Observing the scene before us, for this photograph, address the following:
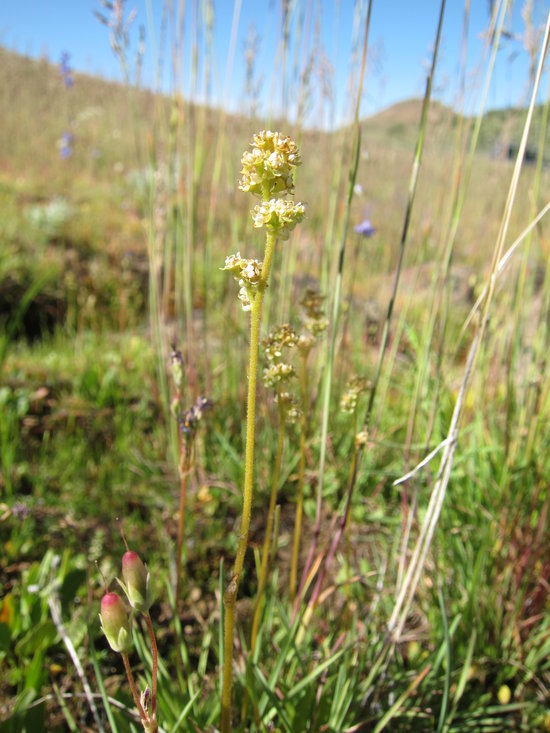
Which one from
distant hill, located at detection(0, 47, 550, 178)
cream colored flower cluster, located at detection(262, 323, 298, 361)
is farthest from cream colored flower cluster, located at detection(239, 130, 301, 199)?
distant hill, located at detection(0, 47, 550, 178)

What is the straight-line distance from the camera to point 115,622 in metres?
0.48

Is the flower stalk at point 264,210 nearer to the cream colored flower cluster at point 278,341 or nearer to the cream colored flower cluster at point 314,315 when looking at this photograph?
the cream colored flower cluster at point 278,341

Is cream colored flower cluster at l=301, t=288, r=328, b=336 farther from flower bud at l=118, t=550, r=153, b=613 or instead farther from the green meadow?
flower bud at l=118, t=550, r=153, b=613

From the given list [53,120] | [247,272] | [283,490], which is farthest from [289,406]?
[53,120]

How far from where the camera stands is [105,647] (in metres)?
1.10

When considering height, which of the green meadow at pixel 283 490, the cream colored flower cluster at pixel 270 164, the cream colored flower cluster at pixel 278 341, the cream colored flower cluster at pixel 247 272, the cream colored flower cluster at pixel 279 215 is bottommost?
the green meadow at pixel 283 490

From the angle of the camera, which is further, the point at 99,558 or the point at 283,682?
the point at 99,558

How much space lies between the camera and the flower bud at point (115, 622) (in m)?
0.48

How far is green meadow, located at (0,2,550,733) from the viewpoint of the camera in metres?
0.72

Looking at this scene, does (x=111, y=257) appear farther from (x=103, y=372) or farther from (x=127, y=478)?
(x=127, y=478)

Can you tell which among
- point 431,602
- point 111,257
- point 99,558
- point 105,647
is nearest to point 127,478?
point 99,558

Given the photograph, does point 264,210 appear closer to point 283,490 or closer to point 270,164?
point 270,164

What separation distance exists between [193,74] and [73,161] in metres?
6.50

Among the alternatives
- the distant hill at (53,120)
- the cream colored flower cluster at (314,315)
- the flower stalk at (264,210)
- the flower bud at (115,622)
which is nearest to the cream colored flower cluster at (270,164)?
the flower stalk at (264,210)
